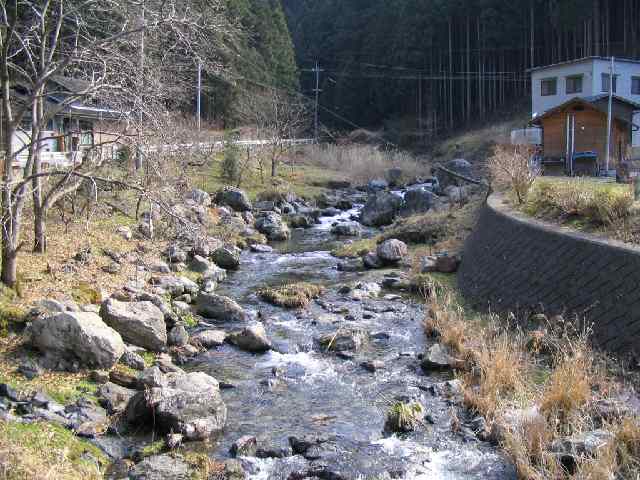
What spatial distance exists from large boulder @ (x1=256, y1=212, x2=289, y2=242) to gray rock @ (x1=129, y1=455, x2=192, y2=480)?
56.5 feet

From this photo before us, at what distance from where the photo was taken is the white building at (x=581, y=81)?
3781 centimetres

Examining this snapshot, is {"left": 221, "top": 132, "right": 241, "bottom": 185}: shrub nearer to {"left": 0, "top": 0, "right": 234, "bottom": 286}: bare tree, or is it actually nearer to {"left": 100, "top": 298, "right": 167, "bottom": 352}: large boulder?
{"left": 0, "top": 0, "right": 234, "bottom": 286}: bare tree

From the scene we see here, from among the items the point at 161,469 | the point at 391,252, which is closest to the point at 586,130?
the point at 391,252

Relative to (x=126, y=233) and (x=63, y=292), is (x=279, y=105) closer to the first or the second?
(x=126, y=233)

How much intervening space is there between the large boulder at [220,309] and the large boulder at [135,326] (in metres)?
2.53

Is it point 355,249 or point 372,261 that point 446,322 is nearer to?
point 372,261

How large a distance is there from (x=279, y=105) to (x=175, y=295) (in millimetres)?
31291

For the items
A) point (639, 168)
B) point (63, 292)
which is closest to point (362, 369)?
point (63, 292)

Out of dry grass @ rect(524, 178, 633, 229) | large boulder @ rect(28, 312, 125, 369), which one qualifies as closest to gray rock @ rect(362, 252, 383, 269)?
dry grass @ rect(524, 178, 633, 229)

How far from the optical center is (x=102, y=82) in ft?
35.7

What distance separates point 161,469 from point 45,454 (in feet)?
4.20

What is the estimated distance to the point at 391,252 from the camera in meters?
18.6

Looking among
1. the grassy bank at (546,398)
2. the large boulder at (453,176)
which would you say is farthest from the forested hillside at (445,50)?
the grassy bank at (546,398)

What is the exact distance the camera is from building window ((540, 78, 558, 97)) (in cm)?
4069
